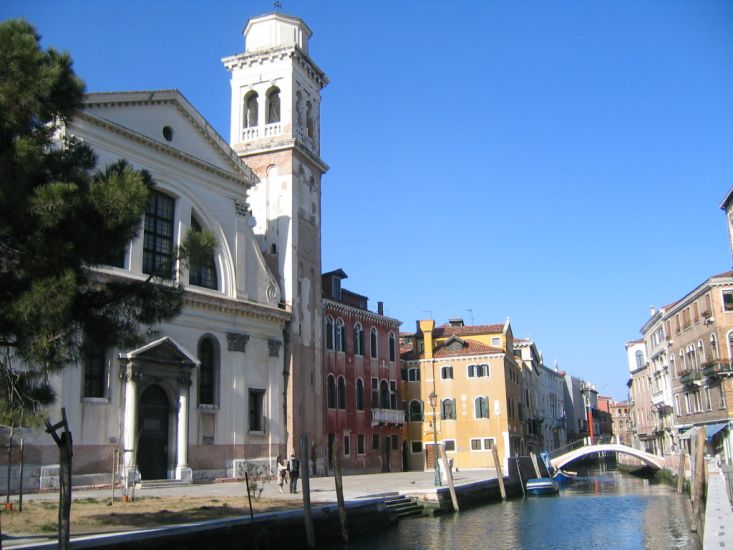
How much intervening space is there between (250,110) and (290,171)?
4407 millimetres

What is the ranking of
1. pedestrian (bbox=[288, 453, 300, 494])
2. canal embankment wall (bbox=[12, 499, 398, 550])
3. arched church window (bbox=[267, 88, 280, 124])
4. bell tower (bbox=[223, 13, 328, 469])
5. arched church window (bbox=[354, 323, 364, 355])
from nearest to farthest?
canal embankment wall (bbox=[12, 499, 398, 550])
pedestrian (bbox=[288, 453, 300, 494])
bell tower (bbox=[223, 13, 328, 469])
arched church window (bbox=[267, 88, 280, 124])
arched church window (bbox=[354, 323, 364, 355])

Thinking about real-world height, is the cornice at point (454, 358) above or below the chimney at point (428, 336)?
below

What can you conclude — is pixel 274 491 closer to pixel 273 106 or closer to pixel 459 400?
pixel 273 106

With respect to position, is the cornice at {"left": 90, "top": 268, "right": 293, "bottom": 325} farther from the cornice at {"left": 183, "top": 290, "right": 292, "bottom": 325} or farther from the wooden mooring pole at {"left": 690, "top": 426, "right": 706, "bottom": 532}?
the wooden mooring pole at {"left": 690, "top": 426, "right": 706, "bottom": 532}

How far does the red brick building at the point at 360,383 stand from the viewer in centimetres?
3738

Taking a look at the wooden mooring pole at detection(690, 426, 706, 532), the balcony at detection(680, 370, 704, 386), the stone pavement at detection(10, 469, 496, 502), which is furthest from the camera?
the balcony at detection(680, 370, 704, 386)

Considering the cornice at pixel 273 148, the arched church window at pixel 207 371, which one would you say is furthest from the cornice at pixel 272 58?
the arched church window at pixel 207 371

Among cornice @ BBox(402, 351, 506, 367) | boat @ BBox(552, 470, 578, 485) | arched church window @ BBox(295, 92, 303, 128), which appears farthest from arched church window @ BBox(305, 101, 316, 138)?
boat @ BBox(552, 470, 578, 485)

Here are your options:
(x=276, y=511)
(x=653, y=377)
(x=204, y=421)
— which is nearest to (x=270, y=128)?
(x=204, y=421)

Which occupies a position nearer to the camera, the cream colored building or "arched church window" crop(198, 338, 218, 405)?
"arched church window" crop(198, 338, 218, 405)

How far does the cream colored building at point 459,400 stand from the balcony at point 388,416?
2.15m

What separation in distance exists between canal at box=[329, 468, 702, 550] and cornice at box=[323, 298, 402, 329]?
1281 centimetres

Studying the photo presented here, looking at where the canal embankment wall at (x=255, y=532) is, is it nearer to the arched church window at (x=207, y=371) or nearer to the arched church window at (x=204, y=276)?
the arched church window at (x=207, y=371)

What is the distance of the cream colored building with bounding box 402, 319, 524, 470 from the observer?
43.9 m
